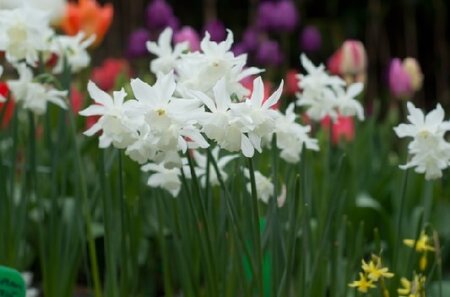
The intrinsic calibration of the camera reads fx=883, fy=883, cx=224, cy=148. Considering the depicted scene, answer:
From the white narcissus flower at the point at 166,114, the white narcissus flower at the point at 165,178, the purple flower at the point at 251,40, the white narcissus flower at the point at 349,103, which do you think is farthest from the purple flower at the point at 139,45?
the white narcissus flower at the point at 166,114

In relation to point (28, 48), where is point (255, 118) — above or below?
below

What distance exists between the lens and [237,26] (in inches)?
190

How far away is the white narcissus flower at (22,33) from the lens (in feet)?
3.80

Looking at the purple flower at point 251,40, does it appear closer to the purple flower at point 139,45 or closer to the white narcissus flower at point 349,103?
the purple flower at point 139,45

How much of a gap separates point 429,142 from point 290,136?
182 millimetres

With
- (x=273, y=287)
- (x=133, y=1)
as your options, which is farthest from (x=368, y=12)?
(x=273, y=287)

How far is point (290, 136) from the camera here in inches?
43.6

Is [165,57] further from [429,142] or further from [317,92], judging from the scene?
[429,142]

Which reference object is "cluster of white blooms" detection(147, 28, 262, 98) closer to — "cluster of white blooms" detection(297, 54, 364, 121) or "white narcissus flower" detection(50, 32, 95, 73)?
"cluster of white blooms" detection(297, 54, 364, 121)

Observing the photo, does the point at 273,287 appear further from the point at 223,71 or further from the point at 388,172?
the point at 388,172

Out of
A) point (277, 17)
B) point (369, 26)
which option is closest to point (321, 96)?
point (277, 17)

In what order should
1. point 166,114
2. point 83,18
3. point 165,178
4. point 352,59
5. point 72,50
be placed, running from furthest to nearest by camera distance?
1. point 83,18
2. point 352,59
3. point 72,50
4. point 165,178
5. point 166,114

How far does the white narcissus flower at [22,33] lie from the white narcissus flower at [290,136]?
0.35 meters

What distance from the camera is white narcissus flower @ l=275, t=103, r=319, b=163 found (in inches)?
43.1
